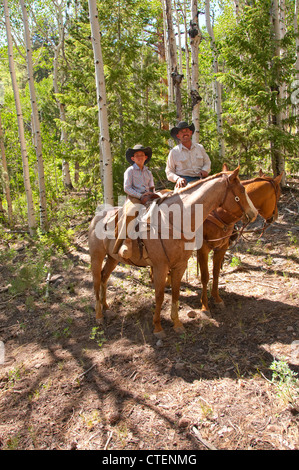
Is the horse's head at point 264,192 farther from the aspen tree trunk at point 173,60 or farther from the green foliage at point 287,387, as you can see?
the aspen tree trunk at point 173,60

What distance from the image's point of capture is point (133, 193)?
15.9 feet

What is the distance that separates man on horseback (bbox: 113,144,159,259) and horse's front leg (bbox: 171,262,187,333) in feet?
2.56

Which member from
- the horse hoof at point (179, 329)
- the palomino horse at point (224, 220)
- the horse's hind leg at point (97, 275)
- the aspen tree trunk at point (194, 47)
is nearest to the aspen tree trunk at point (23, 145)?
the aspen tree trunk at point (194, 47)

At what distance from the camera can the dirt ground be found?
10.4 ft

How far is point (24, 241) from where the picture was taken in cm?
1127

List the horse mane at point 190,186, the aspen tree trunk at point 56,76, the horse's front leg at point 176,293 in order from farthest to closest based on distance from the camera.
→ the aspen tree trunk at point 56,76 < the horse's front leg at point 176,293 < the horse mane at point 190,186

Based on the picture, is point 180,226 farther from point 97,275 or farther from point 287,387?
point 287,387

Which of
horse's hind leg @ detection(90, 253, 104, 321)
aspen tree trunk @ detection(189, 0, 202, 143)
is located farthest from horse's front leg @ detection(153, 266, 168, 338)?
aspen tree trunk @ detection(189, 0, 202, 143)

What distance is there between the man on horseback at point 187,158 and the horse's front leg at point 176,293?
5.53 feet

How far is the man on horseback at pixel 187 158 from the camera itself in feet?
18.0

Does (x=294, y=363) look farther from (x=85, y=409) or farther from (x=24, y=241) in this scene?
(x=24, y=241)

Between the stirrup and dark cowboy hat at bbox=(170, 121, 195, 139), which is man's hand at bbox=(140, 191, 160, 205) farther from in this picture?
dark cowboy hat at bbox=(170, 121, 195, 139)
